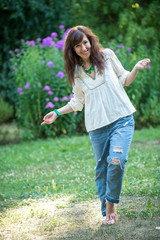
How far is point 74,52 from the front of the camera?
305 cm

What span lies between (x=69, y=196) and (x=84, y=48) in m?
1.81

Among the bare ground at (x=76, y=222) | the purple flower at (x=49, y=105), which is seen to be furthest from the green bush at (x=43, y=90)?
the bare ground at (x=76, y=222)

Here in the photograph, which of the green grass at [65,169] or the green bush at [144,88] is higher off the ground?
the green bush at [144,88]

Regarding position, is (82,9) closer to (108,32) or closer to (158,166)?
(108,32)

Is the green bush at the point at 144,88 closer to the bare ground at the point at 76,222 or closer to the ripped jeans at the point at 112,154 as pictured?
the bare ground at the point at 76,222

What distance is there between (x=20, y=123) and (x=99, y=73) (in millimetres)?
5567

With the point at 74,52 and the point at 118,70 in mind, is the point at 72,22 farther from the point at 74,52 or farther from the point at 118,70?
the point at 118,70

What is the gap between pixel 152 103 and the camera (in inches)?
325

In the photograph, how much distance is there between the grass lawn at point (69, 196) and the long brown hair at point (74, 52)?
134 centimetres

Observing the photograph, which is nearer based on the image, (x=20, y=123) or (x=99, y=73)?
(x=99, y=73)

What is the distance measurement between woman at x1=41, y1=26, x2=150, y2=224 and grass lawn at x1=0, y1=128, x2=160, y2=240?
255mm

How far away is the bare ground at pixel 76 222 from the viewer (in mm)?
2830

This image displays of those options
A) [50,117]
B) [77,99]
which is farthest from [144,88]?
[50,117]

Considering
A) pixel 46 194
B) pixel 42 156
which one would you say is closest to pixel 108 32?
pixel 42 156
